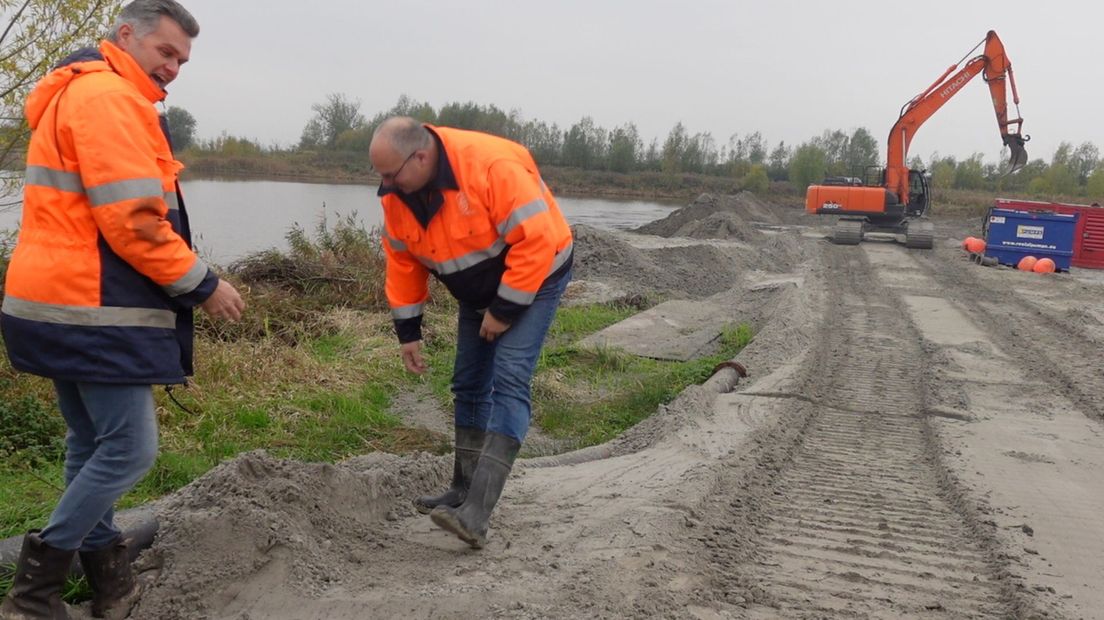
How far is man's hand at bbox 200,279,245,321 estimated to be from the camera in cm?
282

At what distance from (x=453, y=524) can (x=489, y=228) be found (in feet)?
4.01

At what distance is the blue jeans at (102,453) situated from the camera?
269 centimetres

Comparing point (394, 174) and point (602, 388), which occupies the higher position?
point (394, 174)

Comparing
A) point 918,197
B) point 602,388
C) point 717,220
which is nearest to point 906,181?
point 918,197

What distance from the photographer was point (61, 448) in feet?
15.8

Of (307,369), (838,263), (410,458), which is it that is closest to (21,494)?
(410,458)

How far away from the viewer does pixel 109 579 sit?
2.96m

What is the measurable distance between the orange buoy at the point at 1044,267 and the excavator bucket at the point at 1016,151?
5.24 meters

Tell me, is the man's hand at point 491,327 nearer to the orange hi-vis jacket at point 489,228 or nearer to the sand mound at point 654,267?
the orange hi-vis jacket at point 489,228

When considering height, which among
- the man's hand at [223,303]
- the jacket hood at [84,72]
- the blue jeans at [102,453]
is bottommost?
the blue jeans at [102,453]

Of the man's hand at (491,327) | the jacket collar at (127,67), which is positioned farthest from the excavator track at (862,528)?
the jacket collar at (127,67)

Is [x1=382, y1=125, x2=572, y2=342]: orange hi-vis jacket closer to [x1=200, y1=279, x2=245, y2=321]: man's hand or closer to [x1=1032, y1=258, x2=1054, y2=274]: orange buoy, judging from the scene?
[x1=200, y1=279, x2=245, y2=321]: man's hand

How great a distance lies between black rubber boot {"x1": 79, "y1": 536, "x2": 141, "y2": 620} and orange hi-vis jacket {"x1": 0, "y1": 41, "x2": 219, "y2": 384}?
2.41 feet

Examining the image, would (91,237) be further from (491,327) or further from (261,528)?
(491,327)
